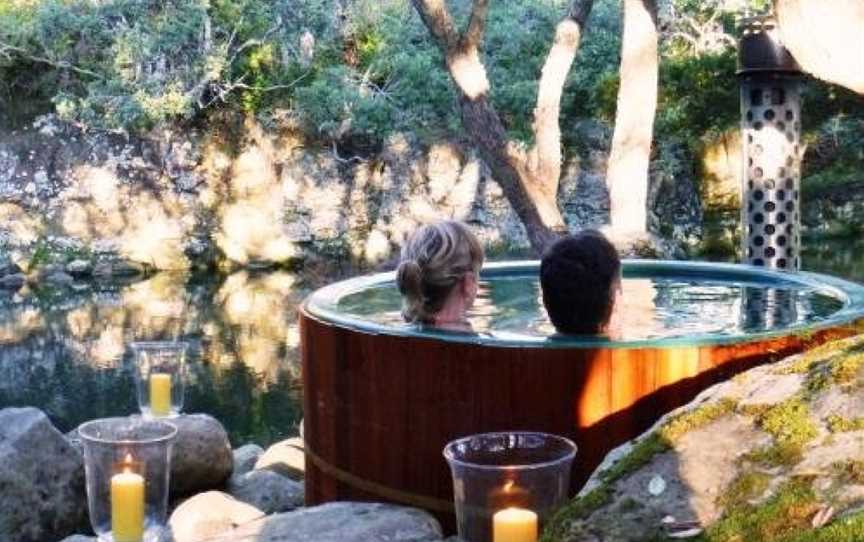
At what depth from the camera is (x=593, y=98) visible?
17.2m

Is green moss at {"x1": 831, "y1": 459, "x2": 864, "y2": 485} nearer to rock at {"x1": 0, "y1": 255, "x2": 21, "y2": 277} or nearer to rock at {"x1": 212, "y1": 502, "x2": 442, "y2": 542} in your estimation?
rock at {"x1": 212, "y1": 502, "x2": 442, "y2": 542}

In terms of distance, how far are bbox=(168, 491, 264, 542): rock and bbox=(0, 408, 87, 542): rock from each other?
459 mm

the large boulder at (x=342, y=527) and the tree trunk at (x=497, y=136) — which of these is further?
the tree trunk at (x=497, y=136)

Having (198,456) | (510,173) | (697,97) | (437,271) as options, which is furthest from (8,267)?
Result: (437,271)

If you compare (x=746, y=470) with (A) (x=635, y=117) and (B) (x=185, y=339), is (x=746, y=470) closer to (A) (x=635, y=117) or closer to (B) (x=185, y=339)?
(A) (x=635, y=117)

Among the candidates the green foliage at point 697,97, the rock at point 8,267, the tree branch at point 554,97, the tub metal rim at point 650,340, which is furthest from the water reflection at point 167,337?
the green foliage at point 697,97

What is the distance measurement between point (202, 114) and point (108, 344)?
804cm

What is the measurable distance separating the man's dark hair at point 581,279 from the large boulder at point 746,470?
991 millimetres

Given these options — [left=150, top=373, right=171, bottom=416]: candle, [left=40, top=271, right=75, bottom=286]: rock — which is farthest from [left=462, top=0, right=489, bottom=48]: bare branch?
[left=40, top=271, right=75, bottom=286]: rock

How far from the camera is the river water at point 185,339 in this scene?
32.7 feet

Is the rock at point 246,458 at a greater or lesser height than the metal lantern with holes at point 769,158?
lesser

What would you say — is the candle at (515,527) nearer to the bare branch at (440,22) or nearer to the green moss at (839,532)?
the green moss at (839,532)

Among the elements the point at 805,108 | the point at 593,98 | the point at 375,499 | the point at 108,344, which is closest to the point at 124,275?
the point at 108,344

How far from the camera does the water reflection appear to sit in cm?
994
